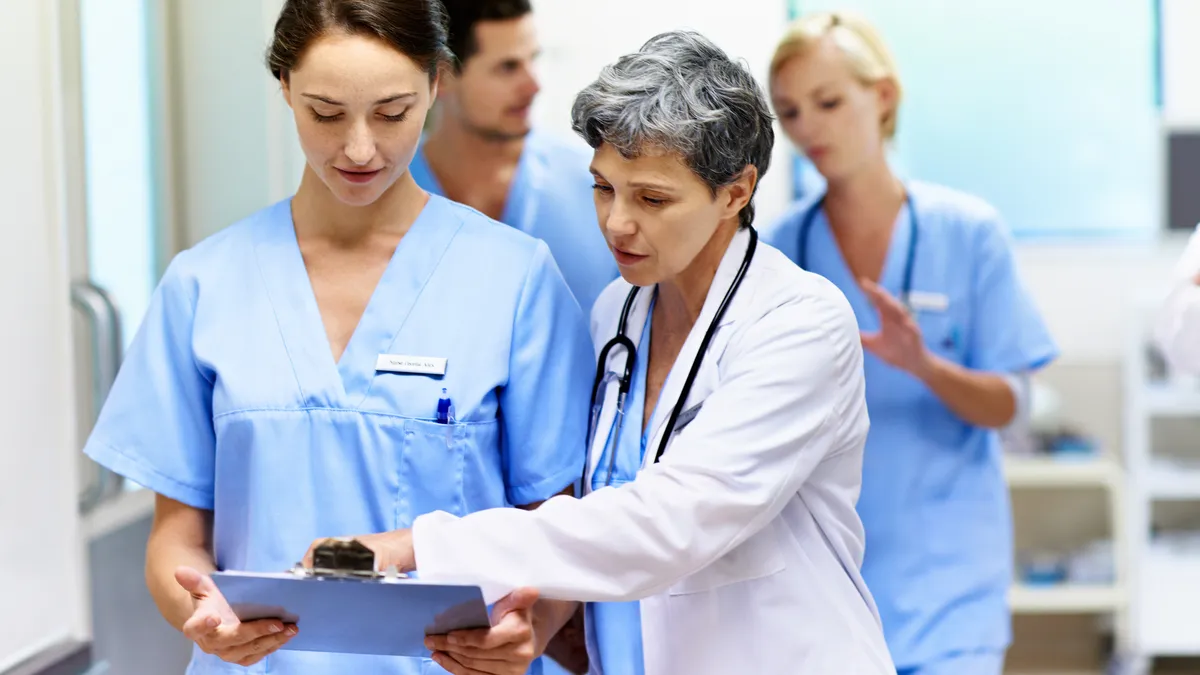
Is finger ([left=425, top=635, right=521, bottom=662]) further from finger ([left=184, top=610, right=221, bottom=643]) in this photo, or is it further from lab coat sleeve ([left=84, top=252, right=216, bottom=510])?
lab coat sleeve ([left=84, top=252, right=216, bottom=510])

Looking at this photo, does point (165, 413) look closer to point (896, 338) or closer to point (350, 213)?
point (350, 213)

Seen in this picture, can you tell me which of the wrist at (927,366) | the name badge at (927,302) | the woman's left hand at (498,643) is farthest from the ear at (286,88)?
the name badge at (927,302)

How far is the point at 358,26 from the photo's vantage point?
1.29 metres

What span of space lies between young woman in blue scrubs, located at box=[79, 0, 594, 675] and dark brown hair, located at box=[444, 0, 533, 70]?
578 mm

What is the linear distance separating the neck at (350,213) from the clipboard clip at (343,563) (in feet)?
1.50

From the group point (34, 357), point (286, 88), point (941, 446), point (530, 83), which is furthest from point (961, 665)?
point (34, 357)

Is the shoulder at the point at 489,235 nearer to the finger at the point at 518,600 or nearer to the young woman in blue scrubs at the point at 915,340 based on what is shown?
the finger at the point at 518,600

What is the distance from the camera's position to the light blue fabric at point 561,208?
1989 mm

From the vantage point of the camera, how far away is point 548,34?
3.65 meters


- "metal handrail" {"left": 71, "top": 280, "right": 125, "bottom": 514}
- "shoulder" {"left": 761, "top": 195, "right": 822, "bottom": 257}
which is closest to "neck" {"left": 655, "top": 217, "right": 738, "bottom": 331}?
"shoulder" {"left": 761, "top": 195, "right": 822, "bottom": 257}

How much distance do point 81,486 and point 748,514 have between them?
133 centimetres

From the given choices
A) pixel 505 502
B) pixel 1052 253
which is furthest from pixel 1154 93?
pixel 505 502

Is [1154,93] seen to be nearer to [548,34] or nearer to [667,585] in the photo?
[548,34]

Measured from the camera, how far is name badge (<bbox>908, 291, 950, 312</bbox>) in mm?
2180
